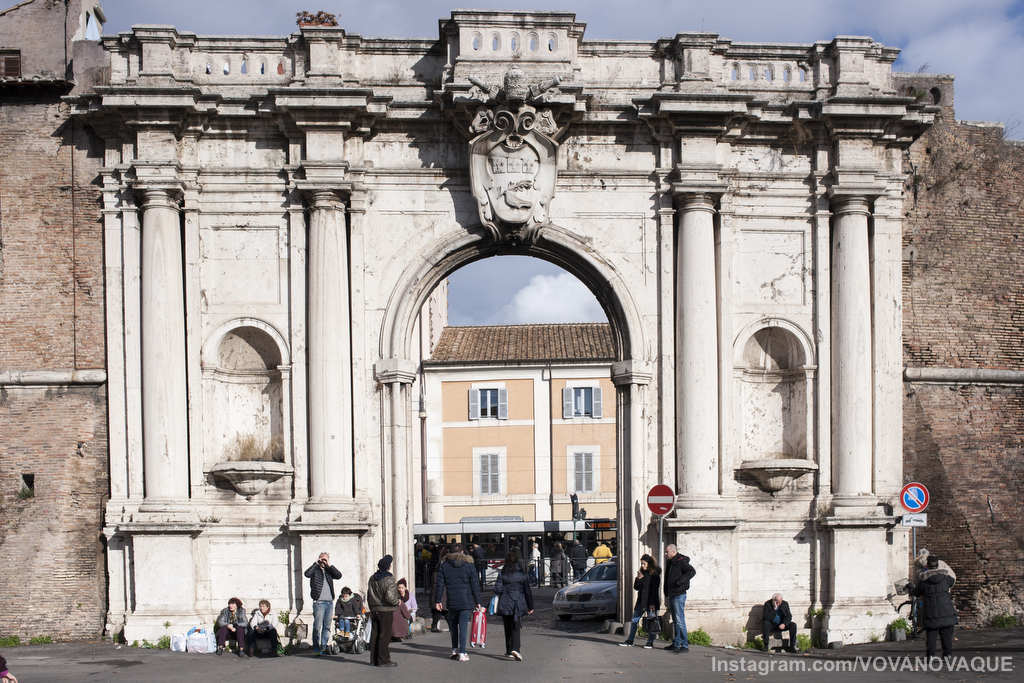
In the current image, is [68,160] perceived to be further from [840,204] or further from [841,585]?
[841,585]

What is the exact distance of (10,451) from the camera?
1800 cm

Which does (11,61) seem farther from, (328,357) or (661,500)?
(661,500)

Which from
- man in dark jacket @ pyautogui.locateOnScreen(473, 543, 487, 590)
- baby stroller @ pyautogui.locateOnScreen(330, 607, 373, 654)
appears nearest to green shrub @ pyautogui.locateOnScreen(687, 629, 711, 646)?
baby stroller @ pyautogui.locateOnScreen(330, 607, 373, 654)

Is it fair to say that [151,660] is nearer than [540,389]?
Yes

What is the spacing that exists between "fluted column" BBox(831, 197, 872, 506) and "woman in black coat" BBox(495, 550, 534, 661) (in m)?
5.30

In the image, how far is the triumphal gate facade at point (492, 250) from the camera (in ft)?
57.8

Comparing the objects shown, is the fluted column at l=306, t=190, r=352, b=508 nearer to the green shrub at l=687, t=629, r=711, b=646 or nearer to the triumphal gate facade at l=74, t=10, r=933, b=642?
the triumphal gate facade at l=74, t=10, r=933, b=642

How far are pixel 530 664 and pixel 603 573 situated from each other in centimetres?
831

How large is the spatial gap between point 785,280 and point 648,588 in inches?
203

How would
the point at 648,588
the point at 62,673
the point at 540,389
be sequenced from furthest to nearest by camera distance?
the point at 540,389 → the point at 648,588 → the point at 62,673

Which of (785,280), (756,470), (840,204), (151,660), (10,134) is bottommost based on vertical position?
(151,660)

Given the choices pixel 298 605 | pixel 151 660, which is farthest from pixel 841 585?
pixel 151 660

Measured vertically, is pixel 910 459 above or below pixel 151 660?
above

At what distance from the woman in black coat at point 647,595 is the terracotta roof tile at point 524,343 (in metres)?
26.2
